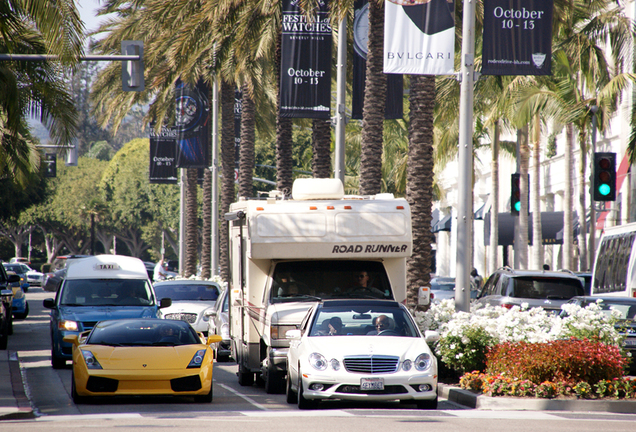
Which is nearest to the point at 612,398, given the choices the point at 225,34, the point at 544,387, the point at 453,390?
the point at 544,387

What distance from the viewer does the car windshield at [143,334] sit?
1340cm

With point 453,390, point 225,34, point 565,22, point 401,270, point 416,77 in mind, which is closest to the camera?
point 453,390

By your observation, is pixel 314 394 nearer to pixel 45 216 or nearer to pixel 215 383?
pixel 215 383

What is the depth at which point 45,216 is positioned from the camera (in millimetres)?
88062

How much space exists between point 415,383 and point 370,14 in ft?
39.3

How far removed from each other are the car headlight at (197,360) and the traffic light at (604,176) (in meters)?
9.74

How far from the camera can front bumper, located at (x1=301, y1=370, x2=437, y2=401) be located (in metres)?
11.7

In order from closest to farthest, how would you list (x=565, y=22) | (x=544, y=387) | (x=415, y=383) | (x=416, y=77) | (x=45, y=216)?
(x=415, y=383)
(x=544, y=387)
(x=416, y=77)
(x=565, y=22)
(x=45, y=216)

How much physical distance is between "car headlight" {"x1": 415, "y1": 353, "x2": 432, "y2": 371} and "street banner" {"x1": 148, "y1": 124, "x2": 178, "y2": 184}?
94.8 ft

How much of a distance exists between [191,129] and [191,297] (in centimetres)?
1355

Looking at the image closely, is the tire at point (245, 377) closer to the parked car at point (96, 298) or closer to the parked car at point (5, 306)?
the parked car at point (96, 298)

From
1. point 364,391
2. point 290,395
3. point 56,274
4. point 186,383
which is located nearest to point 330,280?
point 290,395

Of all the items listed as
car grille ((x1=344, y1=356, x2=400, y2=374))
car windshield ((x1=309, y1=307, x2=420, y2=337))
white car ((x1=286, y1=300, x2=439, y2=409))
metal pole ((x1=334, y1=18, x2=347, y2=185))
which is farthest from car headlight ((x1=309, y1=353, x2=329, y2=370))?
metal pole ((x1=334, y1=18, x2=347, y2=185))

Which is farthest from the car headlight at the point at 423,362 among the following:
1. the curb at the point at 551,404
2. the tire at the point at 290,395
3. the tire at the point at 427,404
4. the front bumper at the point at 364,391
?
the tire at the point at 290,395
